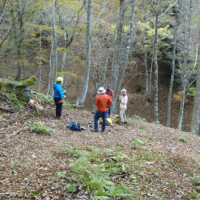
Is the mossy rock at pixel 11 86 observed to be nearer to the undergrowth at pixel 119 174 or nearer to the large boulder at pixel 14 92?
the large boulder at pixel 14 92

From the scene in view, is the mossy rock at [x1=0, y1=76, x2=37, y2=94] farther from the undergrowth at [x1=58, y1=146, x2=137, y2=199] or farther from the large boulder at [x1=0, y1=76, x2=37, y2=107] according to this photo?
the undergrowth at [x1=58, y1=146, x2=137, y2=199]

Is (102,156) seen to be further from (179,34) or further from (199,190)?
(179,34)

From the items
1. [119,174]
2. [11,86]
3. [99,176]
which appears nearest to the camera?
[99,176]

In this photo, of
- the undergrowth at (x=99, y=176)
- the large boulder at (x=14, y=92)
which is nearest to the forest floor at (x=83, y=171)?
the undergrowth at (x=99, y=176)

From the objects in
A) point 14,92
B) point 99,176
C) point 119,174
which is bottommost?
point 119,174

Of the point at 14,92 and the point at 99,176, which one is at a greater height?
the point at 14,92

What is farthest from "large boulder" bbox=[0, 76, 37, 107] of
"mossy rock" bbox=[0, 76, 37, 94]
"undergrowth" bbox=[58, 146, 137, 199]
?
"undergrowth" bbox=[58, 146, 137, 199]

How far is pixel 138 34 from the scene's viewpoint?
20922mm

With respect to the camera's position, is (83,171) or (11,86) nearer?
(83,171)

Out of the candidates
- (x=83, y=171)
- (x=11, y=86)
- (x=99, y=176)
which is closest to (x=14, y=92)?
(x=11, y=86)

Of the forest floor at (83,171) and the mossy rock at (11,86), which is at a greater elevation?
the mossy rock at (11,86)

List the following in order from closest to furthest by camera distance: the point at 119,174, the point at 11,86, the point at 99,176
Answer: the point at 99,176, the point at 119,174, the point at 11,86

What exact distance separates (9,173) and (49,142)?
197 centimetres

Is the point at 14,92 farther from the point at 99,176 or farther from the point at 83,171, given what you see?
the point at 99,176
